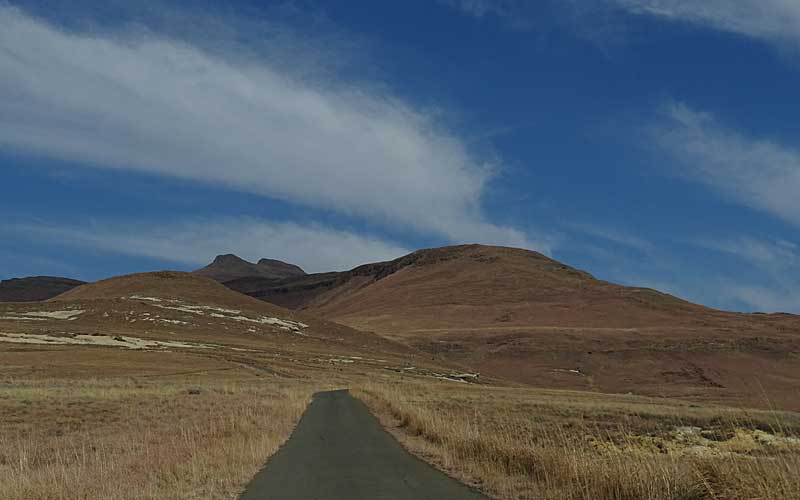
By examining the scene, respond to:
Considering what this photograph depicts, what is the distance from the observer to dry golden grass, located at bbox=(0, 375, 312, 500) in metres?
11.7

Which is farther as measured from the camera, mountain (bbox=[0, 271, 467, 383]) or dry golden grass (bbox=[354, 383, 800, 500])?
mountain (bbox=[0, 271, 467, 383])

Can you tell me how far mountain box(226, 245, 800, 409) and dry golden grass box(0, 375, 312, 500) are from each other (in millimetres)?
34293

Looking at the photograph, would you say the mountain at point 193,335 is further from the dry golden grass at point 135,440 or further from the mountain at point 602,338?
the dry golden grass at point 135,440

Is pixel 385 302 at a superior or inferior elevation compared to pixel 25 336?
superior

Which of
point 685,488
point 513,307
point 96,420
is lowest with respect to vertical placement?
point 96,420

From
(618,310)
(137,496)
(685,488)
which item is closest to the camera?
(685,488)

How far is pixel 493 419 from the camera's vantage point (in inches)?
1161

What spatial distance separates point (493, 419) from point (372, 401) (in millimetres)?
9271

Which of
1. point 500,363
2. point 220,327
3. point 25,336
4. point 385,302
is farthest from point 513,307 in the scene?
point 25,336

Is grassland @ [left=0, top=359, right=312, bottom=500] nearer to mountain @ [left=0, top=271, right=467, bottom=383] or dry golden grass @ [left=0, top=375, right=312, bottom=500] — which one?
dry golden grass @ [left=0, top=375, right=312, bottom=500]

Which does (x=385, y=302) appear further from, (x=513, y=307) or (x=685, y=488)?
(x=685, y=488)

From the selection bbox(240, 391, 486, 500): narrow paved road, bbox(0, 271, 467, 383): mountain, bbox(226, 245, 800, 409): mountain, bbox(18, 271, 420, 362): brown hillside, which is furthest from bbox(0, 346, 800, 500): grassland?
bbox(18, 271, 420, 362): brown hillside

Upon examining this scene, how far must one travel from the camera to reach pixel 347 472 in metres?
14.3

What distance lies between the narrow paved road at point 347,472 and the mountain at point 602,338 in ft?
107
